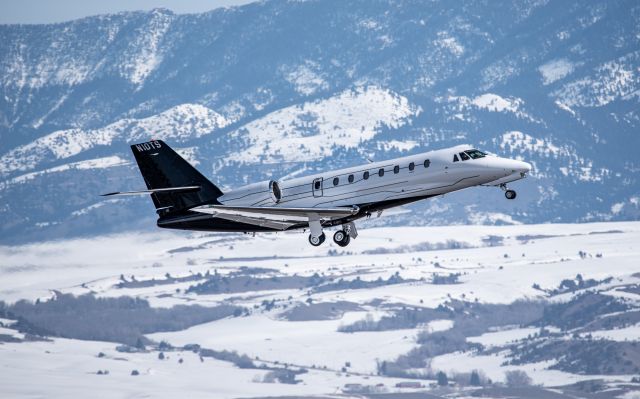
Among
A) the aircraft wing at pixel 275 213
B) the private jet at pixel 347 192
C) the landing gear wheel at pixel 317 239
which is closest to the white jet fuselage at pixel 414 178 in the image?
the private jet at pixel 347 192

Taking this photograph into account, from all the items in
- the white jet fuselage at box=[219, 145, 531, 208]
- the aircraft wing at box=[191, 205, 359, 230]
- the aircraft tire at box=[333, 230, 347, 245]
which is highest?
the white jet fuselage at box=[219, 145, 531, 208]

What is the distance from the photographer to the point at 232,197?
98.6 metres

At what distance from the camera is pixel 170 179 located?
333 ft

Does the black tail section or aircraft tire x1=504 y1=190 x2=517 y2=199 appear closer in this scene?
aircraft tire x1=504 y1=190 x2=517 y2=199

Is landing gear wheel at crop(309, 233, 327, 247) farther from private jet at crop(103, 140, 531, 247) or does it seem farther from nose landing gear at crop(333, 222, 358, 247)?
nose landing gear at crop(333, 222, 358, 247)

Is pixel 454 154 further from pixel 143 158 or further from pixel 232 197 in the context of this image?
pixel 143 158

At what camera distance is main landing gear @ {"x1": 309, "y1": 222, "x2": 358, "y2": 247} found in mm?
94125

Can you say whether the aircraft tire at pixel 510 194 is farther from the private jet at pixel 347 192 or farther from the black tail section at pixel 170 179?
the black tail section at pixel 170 179

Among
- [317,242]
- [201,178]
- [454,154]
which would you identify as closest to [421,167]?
[454,154]

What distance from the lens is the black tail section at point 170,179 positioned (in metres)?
100

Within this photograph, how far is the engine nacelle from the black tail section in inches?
82.5

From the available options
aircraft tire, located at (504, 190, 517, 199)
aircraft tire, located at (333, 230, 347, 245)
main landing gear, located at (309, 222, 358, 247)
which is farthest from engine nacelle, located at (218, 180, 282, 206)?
aircraft tire, located at (504, 190, 517, 199)

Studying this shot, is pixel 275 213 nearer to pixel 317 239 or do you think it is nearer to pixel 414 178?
pixel 317 239

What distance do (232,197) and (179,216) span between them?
165 inches
